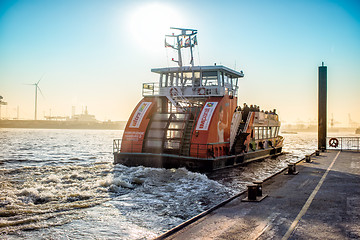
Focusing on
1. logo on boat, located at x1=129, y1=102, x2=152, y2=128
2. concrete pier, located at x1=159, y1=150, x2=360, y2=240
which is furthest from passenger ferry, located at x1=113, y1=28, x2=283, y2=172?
concrete pier, located at x1=159, y1=150, x2=360, y2=240

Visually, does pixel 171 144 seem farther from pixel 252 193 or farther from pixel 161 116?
pixel 252 193

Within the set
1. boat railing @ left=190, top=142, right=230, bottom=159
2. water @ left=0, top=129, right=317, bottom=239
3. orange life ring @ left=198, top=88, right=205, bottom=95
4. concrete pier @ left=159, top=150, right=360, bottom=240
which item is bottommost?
water @ left=0, top=129, right=317, bottom=239

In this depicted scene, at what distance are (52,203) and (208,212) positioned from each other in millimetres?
6295

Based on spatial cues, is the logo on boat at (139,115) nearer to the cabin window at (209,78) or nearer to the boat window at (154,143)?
the boat window at (154,143)

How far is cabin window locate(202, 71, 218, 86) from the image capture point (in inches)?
932

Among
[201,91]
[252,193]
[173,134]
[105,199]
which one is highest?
[201,91]

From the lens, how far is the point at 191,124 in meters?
21.8

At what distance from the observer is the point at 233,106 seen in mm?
22734

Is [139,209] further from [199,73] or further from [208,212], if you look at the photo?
[199,73]

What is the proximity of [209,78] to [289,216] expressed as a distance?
15836 millimetres

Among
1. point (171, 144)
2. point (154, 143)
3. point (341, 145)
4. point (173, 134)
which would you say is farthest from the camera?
point (341, 145)

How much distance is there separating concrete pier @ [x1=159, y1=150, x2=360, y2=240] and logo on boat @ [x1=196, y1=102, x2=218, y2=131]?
6515 millimetres

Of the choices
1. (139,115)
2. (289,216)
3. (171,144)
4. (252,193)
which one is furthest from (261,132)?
(289,216)

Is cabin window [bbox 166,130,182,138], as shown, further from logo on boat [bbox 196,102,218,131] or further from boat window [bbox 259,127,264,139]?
boat window [bbox 259,127,264,139]
